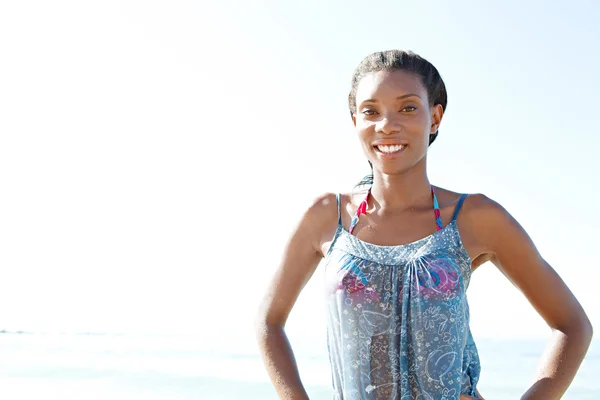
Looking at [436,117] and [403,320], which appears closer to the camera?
[403,320]

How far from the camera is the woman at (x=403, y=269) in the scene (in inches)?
82.5

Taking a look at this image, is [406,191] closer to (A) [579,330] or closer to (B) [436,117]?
(B) [436,117]

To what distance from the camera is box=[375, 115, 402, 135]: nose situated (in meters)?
2.18

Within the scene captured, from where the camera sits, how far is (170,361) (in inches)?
511

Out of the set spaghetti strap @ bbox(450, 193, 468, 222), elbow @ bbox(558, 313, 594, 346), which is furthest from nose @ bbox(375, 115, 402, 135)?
elbow @ bbox(558, 313, 594, 346)

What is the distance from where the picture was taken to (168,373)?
11.0 m

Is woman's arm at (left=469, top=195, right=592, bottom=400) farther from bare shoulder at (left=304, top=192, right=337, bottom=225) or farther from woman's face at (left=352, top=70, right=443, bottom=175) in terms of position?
bare shoulder at (left=304, top=192, right=337, bottom=225)

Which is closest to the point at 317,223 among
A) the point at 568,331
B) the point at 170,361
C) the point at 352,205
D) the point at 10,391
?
the point at 352,205

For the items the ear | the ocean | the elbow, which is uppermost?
the ocean

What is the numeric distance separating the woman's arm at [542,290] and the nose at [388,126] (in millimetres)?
314

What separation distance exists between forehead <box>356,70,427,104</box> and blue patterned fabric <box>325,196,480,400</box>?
42 centimetres

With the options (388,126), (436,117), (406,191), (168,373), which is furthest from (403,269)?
(168,373)

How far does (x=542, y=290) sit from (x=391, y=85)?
28.3 inches

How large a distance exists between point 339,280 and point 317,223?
0.81ft
